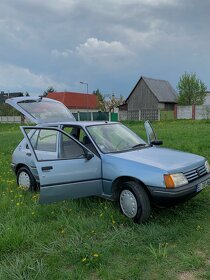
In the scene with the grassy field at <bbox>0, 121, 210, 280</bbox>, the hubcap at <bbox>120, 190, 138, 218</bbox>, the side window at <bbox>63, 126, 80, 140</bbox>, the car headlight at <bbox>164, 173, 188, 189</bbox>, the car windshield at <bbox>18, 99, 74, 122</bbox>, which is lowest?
the grassy field at <bbox>0, 121, 210, 280</bbox>

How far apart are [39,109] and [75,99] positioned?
69.9 m

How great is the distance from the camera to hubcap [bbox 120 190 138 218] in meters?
5.27

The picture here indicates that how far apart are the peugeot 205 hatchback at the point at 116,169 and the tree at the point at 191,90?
5280 cm

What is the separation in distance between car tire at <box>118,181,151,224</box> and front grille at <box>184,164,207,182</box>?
28.1 inches

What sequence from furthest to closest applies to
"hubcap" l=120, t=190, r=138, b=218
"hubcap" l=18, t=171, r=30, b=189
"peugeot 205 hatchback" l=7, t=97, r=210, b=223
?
"hubcap" l=18, t=171, r=30, b=189
"hubcap" l=120, t=190, r=138, b=218
"peugeot 205 hatchback" l=7, t=97, r=210, b=223

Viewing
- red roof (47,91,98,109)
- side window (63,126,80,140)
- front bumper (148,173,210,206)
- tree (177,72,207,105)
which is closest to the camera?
front bumper (148,173,210,206)

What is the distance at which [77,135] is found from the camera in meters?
6.74

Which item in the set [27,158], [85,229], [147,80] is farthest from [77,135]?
[147,80]

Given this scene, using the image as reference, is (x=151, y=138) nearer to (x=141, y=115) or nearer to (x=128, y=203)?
(x=128, y=203)

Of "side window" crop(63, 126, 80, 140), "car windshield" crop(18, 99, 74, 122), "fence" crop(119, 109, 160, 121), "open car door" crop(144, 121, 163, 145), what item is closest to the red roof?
"fence" crop(119, 109, 160, 121)

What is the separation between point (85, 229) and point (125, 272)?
1.31 m

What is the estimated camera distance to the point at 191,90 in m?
57.4

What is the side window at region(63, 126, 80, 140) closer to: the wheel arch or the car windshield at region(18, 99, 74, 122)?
the car windshield at region(18, 99, 74, 122)

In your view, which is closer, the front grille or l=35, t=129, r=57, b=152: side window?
the front grille
